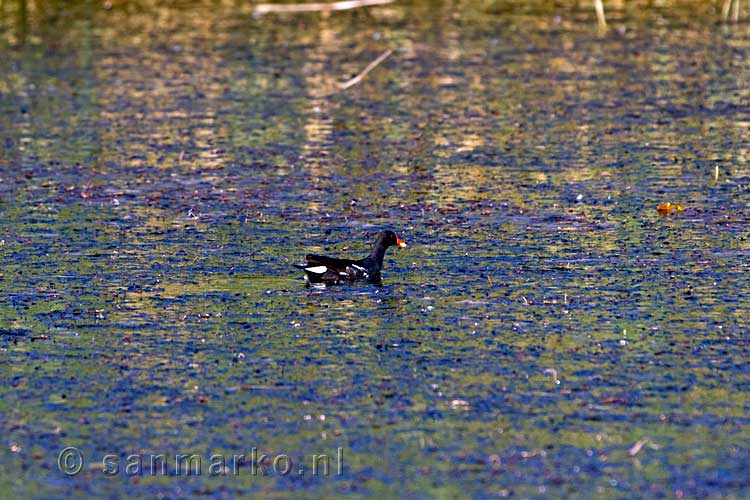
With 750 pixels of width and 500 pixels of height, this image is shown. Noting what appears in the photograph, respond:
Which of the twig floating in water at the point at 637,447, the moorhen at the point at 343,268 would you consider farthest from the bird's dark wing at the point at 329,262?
the twig floating in water at the point at 637,447

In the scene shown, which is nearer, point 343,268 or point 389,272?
point 343,268

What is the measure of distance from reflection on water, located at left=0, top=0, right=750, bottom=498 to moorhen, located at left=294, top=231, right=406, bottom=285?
135 mm

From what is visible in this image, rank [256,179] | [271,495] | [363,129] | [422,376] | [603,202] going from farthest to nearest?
1. [363,129]
2. [256,179]
3. [603,202]
4. [422,376]
5. [271,495]

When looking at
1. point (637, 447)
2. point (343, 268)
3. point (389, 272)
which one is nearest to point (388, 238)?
point (389, 272)

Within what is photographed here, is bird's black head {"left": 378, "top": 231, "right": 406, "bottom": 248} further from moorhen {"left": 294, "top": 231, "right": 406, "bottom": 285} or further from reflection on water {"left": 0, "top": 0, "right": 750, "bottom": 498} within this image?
reflection on water {"left": 0, "top": 0, "right": 750, "bottom": 498}

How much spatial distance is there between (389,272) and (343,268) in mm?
683

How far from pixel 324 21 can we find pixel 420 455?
2259 cm

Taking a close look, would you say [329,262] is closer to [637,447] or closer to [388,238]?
[388,238]

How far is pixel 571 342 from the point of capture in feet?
31.2

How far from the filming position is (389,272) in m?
11.6

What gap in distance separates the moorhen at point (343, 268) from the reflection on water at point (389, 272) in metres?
0.14

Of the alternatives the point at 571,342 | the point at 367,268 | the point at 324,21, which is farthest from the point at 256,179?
the point at 324,21

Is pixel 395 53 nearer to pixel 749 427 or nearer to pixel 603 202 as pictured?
pixel 603 202

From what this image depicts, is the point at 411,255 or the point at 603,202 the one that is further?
the point at 603,202
